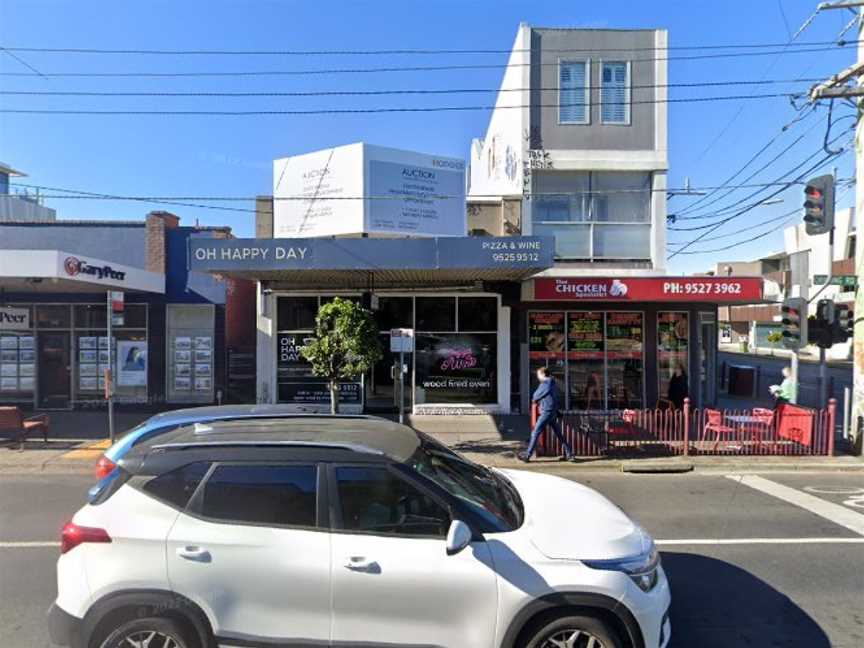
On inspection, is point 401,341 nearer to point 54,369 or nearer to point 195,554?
point 195,554

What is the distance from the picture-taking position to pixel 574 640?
3.24m

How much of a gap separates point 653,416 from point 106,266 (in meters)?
12.0

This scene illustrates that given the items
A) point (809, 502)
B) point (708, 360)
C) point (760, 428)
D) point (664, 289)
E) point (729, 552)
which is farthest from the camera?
point (708, 360)

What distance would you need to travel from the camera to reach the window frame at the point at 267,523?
335 cm

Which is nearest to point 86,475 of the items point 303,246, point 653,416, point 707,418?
point 303,246

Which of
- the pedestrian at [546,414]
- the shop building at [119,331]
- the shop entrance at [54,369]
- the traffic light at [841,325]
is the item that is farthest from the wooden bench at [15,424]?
the traffic light at [841,325]

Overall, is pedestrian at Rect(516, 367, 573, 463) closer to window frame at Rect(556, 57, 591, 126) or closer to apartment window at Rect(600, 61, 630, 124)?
window frame at Rect(556, 57, 591, 126)

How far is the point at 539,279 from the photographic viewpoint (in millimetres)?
14117

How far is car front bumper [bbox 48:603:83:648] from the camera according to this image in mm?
3287

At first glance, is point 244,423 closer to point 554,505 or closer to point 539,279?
point 554,505

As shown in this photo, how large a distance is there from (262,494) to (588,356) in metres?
13.3

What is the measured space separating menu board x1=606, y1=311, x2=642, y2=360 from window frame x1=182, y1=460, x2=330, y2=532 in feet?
43.6

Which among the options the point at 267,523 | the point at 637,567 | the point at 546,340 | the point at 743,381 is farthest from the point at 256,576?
the point at 743,381

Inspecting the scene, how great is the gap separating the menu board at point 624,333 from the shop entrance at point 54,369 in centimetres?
1458
